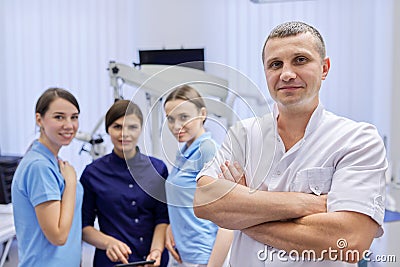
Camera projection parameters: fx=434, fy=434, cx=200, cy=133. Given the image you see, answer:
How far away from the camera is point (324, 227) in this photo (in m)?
0.96

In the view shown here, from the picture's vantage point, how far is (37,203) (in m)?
1.46

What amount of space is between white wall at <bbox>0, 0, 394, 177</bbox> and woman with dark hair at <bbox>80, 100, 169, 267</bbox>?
1802mm

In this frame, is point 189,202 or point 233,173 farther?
point 189,202

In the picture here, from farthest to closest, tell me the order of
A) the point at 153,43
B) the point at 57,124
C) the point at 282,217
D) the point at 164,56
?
the point at 153,43, the point at 164,56, the point at 57,124, the point at 282,217

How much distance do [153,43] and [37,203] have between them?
209 cm

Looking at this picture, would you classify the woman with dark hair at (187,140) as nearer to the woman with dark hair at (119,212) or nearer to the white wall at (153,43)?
the woman with dark hair at (119,212)

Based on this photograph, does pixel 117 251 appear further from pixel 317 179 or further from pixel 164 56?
pixel 164 56

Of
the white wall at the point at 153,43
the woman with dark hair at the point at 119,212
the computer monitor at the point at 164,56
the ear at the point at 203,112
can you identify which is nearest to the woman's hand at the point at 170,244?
the woman with dark hair at the point at 119,212

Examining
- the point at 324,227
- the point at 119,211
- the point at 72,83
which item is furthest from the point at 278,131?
the point at 72,83

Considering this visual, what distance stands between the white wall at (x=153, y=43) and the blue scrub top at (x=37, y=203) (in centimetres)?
195

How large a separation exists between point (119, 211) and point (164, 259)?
0.27m

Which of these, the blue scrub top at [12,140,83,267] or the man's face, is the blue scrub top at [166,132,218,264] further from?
the blue scrub top at [12,140,83,267]

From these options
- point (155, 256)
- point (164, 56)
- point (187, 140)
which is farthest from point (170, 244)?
point (164, 56)

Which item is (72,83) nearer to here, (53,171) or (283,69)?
(53,171)
